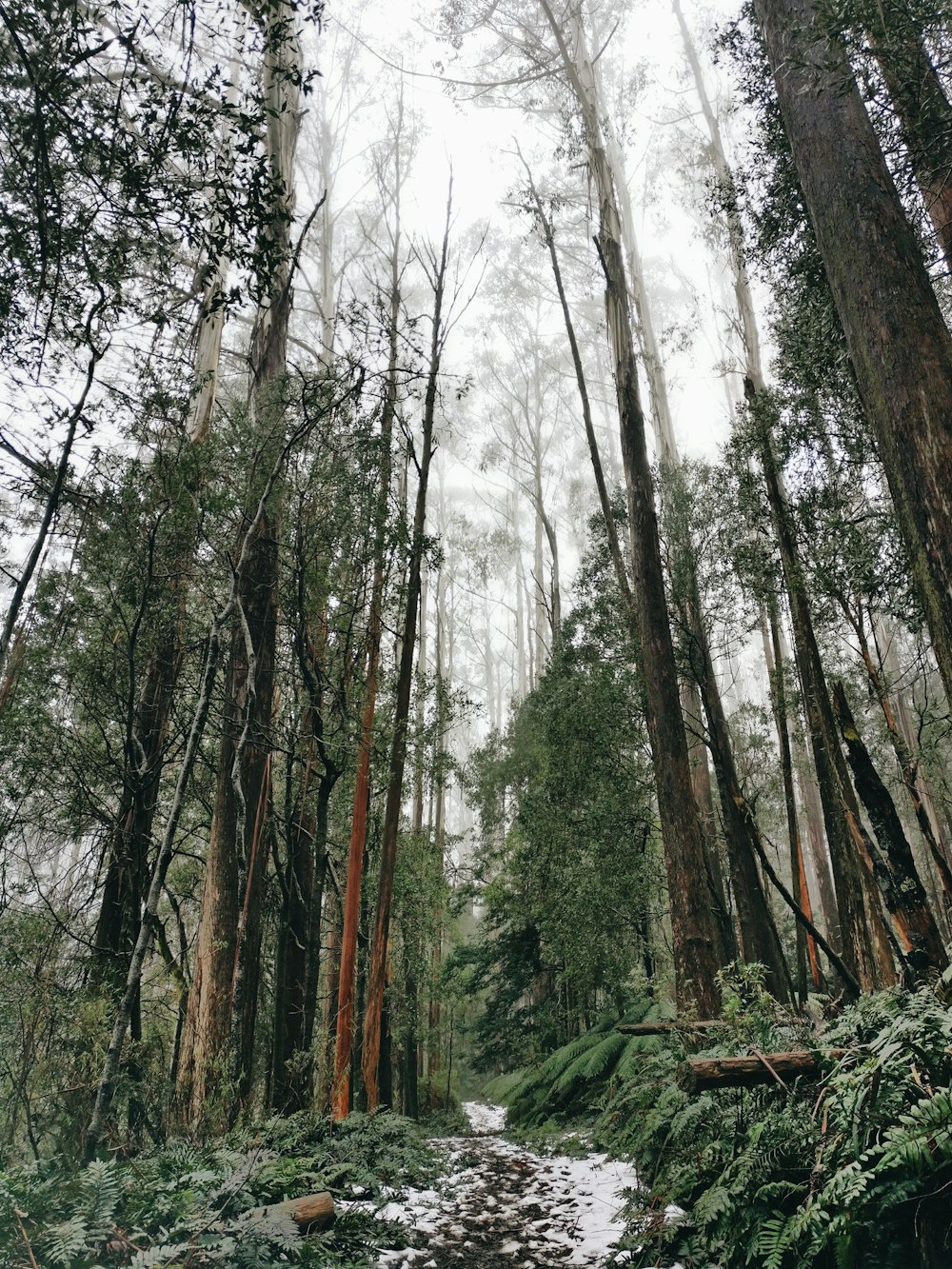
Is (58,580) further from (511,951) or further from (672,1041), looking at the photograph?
(511,951)

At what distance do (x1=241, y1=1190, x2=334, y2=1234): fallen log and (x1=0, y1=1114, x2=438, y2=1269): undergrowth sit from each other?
9cm

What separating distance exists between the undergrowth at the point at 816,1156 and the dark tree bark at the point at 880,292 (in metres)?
1.68

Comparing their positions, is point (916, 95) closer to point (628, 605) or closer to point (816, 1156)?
point (628, 605)

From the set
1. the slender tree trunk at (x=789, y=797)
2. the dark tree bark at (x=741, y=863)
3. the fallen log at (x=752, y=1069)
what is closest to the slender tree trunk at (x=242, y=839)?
the fallen log at (x=752, y=1069)

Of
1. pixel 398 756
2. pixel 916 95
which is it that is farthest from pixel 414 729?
pixel 916 95

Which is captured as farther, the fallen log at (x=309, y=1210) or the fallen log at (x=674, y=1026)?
the fallen log at (x=674, y=1026)

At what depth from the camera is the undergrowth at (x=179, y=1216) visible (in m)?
2.50

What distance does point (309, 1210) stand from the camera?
345cm

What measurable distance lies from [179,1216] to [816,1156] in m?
2.42

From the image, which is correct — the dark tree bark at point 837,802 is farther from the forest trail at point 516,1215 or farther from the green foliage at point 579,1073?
the forest trail at point 516,1215

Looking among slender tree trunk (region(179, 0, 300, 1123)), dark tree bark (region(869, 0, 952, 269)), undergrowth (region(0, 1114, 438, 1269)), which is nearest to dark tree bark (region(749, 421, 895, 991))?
dark tree bark (region(869, 0, 952, 269))

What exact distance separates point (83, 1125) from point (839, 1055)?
5897 mm

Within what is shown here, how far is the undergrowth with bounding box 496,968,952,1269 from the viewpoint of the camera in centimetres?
226

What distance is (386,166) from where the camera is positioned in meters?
16.4
